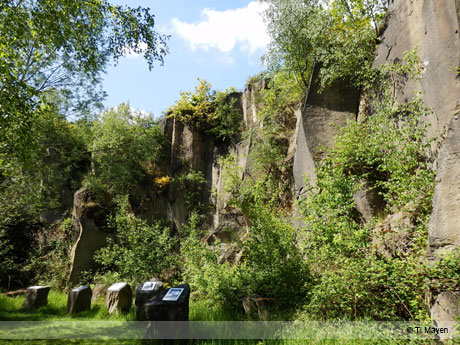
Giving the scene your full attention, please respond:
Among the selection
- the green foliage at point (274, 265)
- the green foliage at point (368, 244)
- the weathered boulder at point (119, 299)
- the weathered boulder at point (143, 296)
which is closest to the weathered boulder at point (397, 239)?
the green foliage at point (368, 244)

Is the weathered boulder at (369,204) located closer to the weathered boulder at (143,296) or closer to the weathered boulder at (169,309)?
the weathered boulder at (169,309)

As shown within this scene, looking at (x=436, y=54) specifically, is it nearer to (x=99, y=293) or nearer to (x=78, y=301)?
(x=78, y=301)

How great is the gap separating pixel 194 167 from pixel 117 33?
8.91 meters

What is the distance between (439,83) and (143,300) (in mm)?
7574

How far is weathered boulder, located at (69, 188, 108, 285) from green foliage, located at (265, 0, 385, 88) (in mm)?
10345

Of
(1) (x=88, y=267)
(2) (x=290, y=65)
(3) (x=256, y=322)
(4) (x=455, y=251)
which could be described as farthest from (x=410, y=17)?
(1) (x=88, y=267)

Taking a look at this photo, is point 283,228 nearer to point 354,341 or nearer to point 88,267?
point 354,341

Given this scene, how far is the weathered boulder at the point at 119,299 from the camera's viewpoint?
6.69m

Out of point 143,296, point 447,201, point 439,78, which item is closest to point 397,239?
point 447,201

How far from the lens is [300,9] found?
9.96m

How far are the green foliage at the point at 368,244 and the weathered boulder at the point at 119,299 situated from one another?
4.49 metres

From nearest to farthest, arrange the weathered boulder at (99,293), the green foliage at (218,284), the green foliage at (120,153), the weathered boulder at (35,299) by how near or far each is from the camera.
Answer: the green foliage at (218,284) < the weathered boulder at (35,299) < the weathered boulder at (99,293) < the green foliage at (120,153)

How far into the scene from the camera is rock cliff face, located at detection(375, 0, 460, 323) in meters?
4.07

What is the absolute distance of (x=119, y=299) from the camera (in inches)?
265
